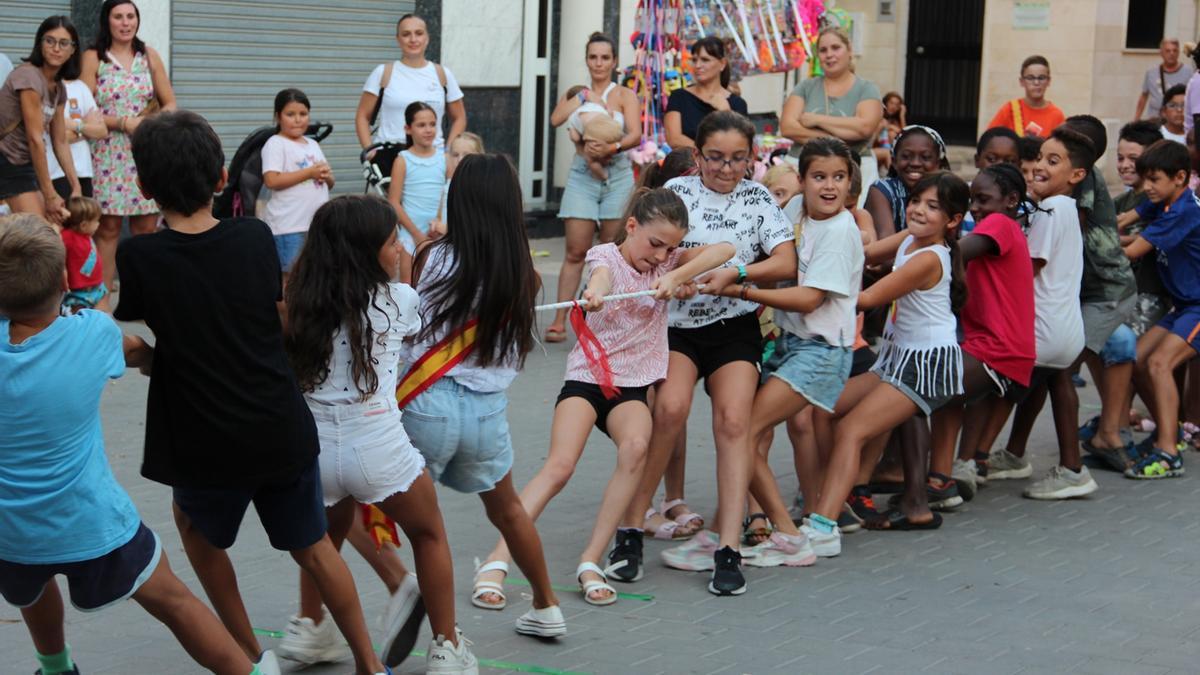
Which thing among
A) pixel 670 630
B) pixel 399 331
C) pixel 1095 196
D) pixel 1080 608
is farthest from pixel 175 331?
pixel 1095 196

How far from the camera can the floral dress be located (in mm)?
10852

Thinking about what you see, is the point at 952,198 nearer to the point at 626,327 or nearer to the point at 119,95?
the point at 626,327

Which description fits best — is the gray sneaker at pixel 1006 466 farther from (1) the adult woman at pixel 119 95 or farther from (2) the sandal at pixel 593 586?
→ (1) the adult woman at pixel 119 95

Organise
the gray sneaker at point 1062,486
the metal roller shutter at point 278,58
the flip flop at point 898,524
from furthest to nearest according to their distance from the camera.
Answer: the metal roller shutter at point 278,58, the gray sneaker at point 1062,486, the flip flop at point 898,524

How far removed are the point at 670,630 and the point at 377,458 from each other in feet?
4.67

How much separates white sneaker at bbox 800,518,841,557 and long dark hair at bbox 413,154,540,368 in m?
1.90

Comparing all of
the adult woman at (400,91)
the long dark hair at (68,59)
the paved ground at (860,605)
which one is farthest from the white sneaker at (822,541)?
the long dark hair at (68,59)

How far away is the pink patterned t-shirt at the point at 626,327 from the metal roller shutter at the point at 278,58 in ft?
24.9

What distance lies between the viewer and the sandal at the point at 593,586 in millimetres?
5852

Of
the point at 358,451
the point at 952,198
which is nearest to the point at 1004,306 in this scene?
the point at 952,198

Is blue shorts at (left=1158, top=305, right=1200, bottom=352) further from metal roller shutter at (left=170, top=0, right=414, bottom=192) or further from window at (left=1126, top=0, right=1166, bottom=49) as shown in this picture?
window at (left=1126, top=0, right=1166, bottom=49)

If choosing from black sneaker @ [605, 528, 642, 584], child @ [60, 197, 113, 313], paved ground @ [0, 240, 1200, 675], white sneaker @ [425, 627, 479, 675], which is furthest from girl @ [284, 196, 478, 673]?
child @ [60, 197, 113, 313]

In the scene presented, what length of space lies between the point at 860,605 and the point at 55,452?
9.86 feet

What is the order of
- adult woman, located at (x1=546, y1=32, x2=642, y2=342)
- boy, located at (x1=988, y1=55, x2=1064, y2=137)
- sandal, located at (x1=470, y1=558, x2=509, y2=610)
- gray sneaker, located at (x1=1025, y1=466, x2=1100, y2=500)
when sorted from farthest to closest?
boy, located at (x1=988, y1=55, x2=1064, y2=137) < adult woman, located at (x1=546, y1=32, x2=642, y2=342) < gray sneaker, located at (x1=1025, y1=466, x2=1100, y2=500) < sandal, located at (x1=470, y1=558, x2=509, y2=610)
